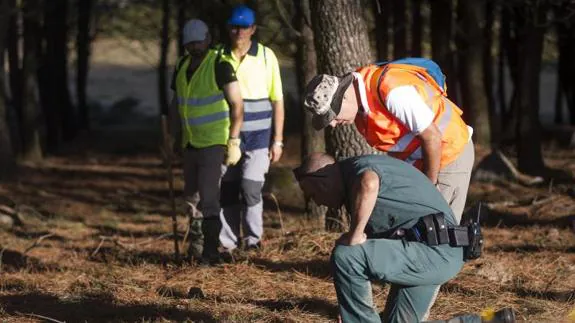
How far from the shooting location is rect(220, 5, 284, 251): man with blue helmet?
9.38 m

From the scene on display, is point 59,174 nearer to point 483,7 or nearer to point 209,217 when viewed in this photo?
point 483,7

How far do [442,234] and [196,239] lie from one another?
4016 mm

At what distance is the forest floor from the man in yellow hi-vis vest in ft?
1.51

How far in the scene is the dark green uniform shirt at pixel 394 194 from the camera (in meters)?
5.76

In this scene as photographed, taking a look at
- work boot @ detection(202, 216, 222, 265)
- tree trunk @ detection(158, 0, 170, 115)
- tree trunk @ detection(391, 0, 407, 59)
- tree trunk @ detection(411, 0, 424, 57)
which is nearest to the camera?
work boot @ detection(202, 216, 222, 265)

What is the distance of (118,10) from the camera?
109 feet

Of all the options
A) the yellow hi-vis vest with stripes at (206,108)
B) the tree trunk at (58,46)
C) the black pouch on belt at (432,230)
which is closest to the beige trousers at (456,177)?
the black pouch on belt at (432,230)

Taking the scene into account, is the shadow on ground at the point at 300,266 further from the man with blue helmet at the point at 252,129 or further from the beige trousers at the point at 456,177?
the beige trousers at the point at 456,177

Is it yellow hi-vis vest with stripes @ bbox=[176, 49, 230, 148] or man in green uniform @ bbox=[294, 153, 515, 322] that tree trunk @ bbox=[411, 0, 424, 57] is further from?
man in green uniform @ bbox=[294, 153, 515, 322]

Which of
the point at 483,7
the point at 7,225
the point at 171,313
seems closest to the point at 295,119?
the point at 483,7

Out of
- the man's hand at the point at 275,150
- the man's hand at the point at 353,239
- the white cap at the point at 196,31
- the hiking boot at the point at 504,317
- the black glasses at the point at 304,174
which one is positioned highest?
the white cap at the point at 196,31

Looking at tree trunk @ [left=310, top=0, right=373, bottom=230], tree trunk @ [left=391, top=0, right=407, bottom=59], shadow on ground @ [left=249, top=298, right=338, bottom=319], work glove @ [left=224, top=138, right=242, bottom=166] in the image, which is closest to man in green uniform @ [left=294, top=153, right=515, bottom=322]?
shadow on ground @ [left=249, top=298, right=338, bottom=319]

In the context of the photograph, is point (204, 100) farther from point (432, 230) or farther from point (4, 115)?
point (4, 115)

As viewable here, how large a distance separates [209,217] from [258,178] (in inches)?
23.7
